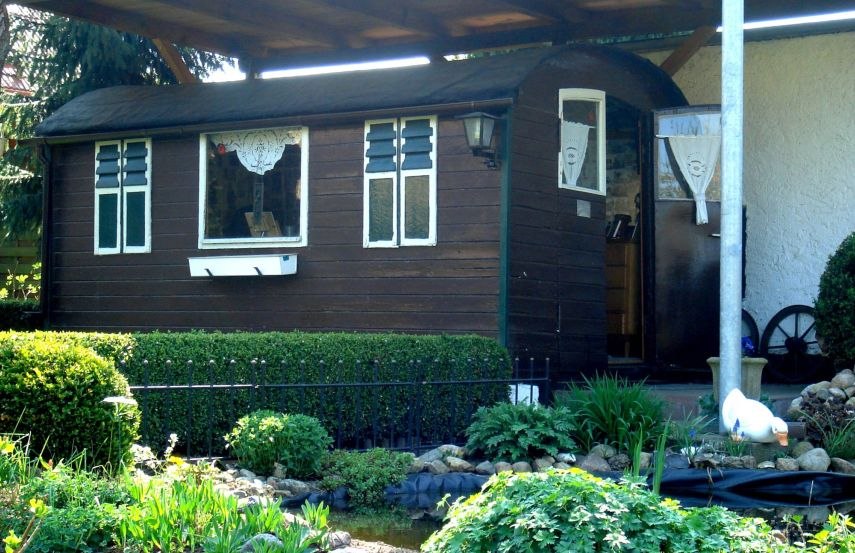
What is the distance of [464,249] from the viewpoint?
35.7ft

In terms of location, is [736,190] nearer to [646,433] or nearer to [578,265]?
[646,433]

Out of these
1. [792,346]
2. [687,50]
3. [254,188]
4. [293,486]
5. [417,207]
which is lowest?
[293,486]

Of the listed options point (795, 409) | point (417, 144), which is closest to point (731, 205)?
point (795, 409)

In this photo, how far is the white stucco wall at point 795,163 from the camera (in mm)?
12875

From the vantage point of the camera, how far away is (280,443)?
25.3ft

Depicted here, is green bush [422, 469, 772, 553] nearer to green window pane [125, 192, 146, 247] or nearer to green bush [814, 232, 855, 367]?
green bush [814, 232, 855, 367]

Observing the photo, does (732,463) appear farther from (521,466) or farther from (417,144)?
(417,144)

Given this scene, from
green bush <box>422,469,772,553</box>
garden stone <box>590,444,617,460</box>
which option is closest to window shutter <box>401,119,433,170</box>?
garden stone <box>590,444,617,460</box>

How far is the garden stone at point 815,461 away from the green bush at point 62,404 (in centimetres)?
462

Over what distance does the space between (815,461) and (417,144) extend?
16.2 feet

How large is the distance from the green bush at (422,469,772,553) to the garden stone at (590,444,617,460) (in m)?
4.02

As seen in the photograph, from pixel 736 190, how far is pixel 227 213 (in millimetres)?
5904

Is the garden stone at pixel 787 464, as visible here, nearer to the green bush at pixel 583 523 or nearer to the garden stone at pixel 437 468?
the garden stone at pixel 437 468

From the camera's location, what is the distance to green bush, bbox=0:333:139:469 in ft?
21.2
